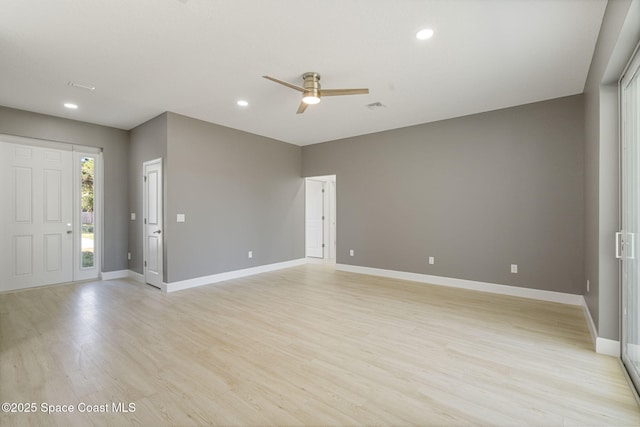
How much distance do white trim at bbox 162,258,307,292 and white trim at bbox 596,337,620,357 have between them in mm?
5071

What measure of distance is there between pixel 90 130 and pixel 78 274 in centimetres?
263

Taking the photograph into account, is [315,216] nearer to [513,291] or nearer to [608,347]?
[513,291]

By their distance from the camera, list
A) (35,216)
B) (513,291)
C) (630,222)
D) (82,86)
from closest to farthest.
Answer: (630,222) < (82,86) < (513,291) < (35,216)

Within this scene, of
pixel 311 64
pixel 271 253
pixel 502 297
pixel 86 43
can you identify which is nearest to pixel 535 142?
pixel 502 297

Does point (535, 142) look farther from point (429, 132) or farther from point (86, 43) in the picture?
point (86, 43)


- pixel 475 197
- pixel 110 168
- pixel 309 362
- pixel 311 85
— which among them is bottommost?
pixel 309 362

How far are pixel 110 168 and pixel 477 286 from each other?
6.91 m

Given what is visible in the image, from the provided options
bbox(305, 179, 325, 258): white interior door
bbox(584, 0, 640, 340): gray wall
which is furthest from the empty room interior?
bbox(305, 179, 325, 258): white interior door

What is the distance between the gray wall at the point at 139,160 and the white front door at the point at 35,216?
918 mm

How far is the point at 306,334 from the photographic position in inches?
120

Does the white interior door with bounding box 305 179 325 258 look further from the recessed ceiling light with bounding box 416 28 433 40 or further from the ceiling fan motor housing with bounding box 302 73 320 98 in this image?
the recessed ceiling light with bounding box 416 28 433 40

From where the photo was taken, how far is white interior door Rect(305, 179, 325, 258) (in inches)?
314

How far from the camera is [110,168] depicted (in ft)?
18.3

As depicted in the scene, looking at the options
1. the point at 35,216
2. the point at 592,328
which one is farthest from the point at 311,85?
the point at 35,216
